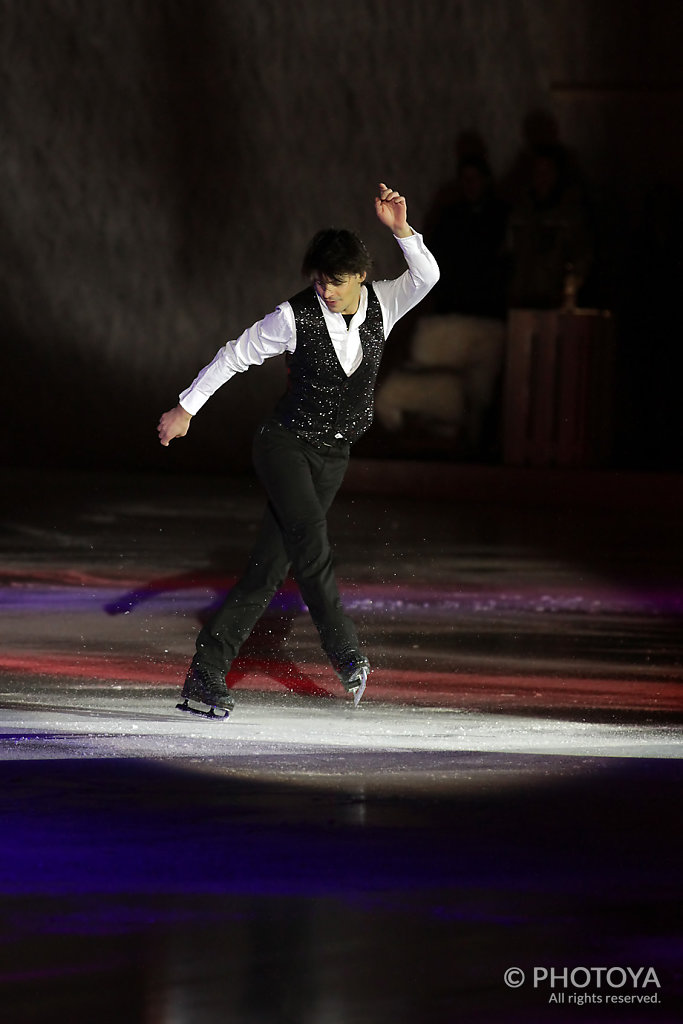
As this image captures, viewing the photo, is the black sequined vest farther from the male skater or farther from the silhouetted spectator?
the silhouetted spectator

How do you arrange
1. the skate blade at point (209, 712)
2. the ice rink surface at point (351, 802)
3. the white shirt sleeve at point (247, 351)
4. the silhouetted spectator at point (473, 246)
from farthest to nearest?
the silhouetted spectator at point (473, 246), the skate blade at point (209, 712), the white shirt sleeve at point (247, 351), the ice rink surface at point (351, 802)

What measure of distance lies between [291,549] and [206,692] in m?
0.56

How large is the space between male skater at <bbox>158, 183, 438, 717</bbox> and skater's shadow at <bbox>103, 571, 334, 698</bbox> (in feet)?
1.73

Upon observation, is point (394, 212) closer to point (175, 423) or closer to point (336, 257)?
point (336, 257)

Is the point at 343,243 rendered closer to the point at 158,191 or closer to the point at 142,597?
the point at 142,597

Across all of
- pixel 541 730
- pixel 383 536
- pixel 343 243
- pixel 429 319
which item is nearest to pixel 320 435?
pixel 343 243

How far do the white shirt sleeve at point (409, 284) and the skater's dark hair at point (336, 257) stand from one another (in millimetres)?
279

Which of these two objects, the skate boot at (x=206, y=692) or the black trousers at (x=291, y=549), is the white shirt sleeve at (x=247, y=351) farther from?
the skate boot at (x=206, y=692)

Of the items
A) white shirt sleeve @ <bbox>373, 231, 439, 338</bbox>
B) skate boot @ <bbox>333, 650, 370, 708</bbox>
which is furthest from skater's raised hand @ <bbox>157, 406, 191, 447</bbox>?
skate boot @ <bbox>333, 650, 370, 708</bbox>

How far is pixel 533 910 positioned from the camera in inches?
166

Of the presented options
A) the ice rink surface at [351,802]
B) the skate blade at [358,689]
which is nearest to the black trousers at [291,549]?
the skate blade at [358,689]

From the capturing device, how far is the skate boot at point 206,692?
20.3 feet

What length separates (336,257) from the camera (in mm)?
5797

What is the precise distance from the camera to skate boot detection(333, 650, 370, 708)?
6.25m
